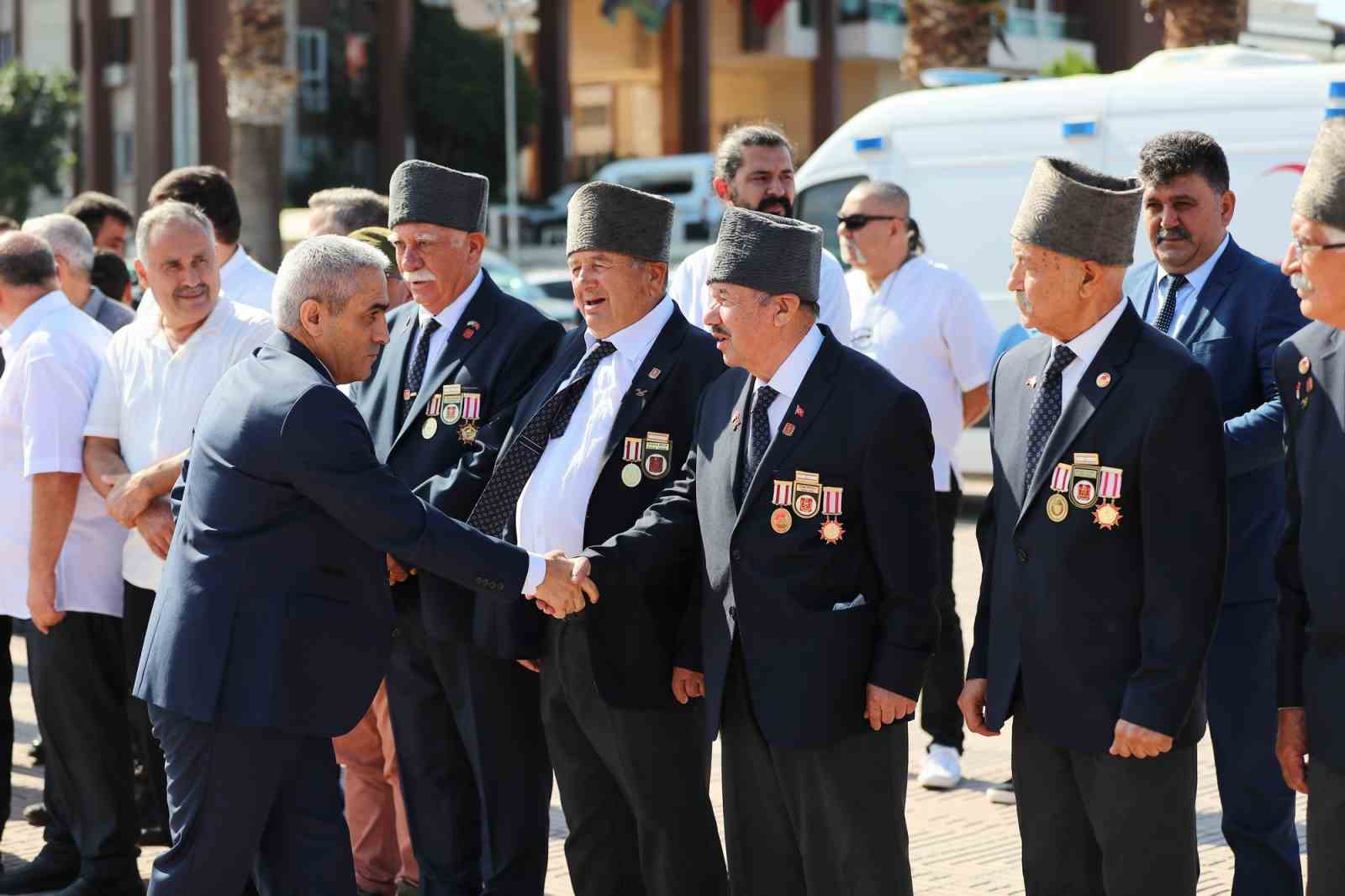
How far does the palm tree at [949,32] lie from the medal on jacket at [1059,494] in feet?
53.6

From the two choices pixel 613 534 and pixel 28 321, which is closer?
pixel 613 534

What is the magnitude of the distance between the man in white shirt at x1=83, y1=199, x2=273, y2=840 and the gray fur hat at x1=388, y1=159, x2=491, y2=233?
28.9 inches

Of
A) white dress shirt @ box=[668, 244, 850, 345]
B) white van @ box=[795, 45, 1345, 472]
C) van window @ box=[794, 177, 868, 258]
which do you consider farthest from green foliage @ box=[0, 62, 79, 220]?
white dress shirt @ box=[668, 244, 850, 345]

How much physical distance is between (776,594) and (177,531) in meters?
1.57

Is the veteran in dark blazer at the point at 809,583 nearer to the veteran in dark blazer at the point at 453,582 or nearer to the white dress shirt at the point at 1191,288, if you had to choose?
the veteran in dark blazer at the point at 453,582

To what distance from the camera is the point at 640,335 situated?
4844mm

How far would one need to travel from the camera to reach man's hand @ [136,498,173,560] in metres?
5.45

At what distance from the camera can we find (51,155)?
40.1 metres

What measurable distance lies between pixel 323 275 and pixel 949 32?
52.9 ft

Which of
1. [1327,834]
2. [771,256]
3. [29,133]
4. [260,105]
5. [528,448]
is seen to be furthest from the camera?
[29,133]

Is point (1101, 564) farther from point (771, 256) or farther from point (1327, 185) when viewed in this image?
point (771, 256)

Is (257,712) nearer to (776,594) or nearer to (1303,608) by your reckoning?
(776,594)

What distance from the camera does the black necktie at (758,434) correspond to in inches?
169

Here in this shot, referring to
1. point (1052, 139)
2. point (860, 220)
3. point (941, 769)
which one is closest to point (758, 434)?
point (941, 769)
